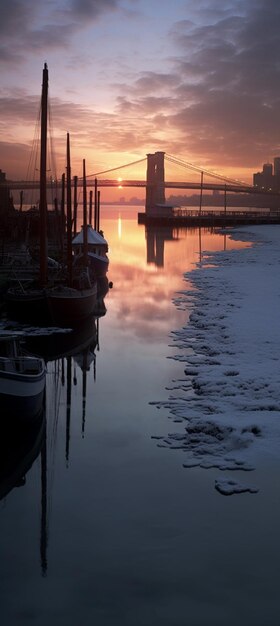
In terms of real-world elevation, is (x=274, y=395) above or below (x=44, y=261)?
below

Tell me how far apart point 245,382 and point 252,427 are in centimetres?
285

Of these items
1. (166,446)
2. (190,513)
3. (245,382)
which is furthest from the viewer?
(245,382)

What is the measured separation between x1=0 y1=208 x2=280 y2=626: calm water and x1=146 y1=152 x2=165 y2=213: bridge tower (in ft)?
416

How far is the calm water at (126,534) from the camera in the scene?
6.37 metres

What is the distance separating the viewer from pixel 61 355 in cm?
1806

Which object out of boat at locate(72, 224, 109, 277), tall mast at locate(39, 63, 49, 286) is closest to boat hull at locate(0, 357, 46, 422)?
tall mast at locate(39, 63, 49, 286)

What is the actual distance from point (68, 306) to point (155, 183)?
127780 mm

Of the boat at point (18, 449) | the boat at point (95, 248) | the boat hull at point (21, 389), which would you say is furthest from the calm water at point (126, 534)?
the boat at point (95, 248)

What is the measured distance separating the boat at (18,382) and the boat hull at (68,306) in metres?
8.36

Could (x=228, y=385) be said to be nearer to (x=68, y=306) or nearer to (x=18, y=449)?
(x=18, y=449)

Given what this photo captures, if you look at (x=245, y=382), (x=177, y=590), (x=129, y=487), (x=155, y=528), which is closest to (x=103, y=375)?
(x=245, y=382)

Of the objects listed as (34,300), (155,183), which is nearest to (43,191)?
(34,300)

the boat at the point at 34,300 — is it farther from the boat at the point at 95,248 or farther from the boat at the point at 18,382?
the boat at the point at 95,248

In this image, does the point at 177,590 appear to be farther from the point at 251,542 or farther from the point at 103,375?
the point at 103,375
